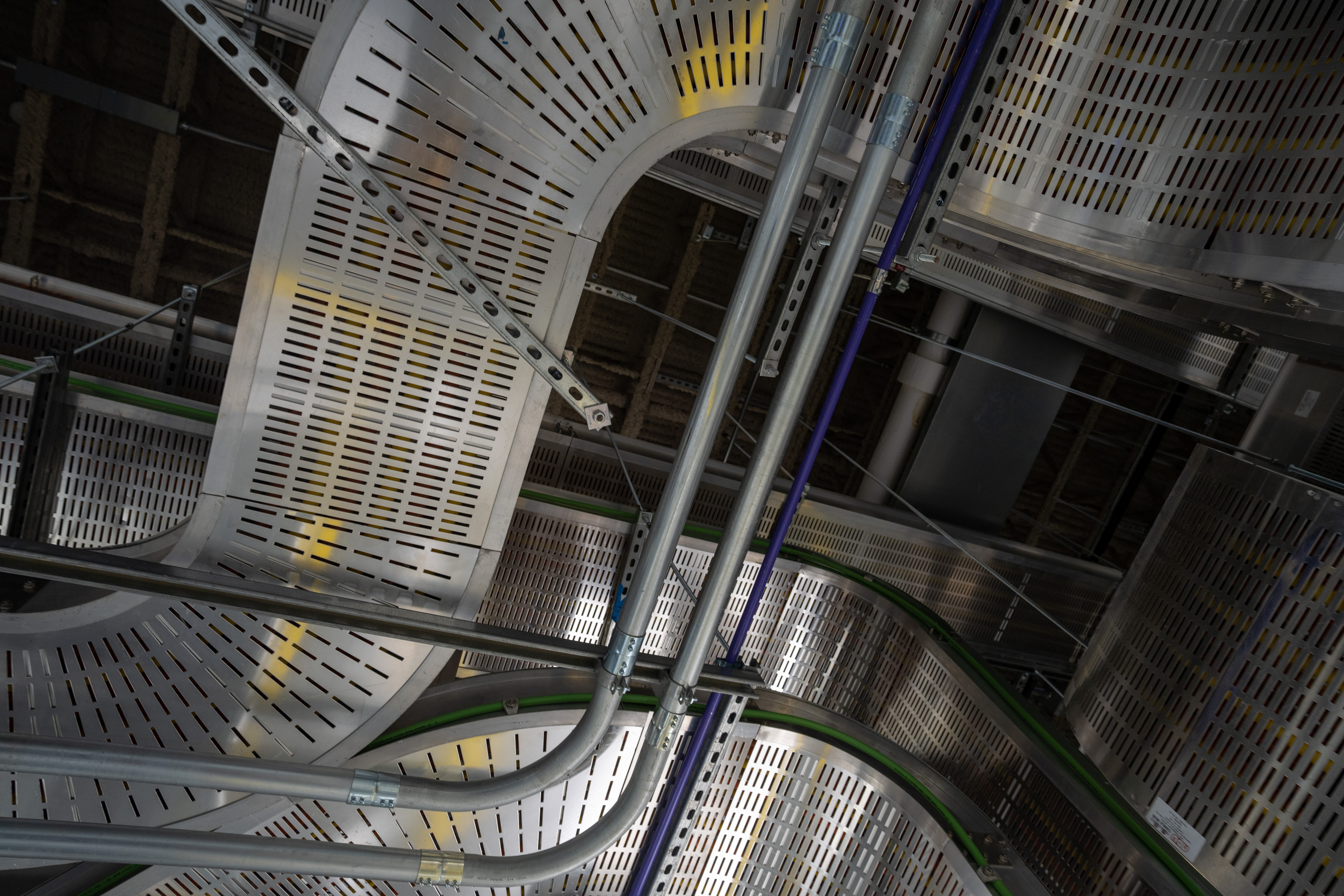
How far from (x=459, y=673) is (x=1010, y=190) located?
10.5ft

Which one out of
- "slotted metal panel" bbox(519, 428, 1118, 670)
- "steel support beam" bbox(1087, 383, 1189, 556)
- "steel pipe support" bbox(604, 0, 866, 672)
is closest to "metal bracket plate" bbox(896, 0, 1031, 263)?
"steel pipe support" bbox(604, 0, 866, 672)

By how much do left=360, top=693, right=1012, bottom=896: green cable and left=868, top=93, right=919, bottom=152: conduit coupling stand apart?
5.09 ft

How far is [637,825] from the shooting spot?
261 centimetres

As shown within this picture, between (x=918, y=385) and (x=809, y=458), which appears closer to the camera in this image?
(x=809, y=458)

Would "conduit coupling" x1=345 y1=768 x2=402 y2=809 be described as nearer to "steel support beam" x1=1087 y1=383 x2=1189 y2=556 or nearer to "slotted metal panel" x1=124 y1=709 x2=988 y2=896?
"slotted metal panel" x1=124 y1=709 x2=988 y2=896

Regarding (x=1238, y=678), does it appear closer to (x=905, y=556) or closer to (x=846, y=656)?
(x=846, y=656)

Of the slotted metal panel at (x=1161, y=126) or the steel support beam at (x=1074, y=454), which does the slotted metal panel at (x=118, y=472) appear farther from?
the steel support beam at (x=1074, y=454)

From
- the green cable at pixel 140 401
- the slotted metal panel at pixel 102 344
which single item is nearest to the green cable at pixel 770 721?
Answer: the green cable at pixel 140 401

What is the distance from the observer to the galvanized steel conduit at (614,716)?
5.71ft

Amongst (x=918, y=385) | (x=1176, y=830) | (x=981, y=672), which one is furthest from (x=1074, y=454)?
(x=1176, y=830)

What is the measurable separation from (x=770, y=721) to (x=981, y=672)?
0.90 meters

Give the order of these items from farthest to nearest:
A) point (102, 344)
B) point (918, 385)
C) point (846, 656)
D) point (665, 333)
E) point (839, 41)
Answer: point (665, 333) → point (918, 385) → point (102, 344) → point (846, 656) → point (839, 41)

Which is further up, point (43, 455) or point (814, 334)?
point (814, 334)

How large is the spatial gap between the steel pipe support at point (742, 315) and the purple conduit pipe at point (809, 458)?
291 mm
